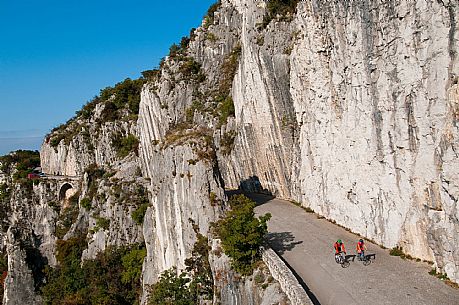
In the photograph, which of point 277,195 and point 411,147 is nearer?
point 411,147

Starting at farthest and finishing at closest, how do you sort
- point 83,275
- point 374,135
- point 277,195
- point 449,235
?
point 83,275 → point 277,195 → point 374,135 → point 449,235

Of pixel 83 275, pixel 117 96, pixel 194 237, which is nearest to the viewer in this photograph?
pixel 194 237

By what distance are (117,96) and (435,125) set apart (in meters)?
51.9

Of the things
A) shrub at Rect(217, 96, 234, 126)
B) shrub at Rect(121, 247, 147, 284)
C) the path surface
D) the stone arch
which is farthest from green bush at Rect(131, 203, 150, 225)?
the stone arch

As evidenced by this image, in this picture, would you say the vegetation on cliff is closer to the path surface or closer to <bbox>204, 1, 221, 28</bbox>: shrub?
<bbox>204, 1, 221, 28</bbox>: shrub

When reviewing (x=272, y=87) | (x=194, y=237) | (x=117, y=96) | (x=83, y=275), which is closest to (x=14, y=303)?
(x=83, y=275)

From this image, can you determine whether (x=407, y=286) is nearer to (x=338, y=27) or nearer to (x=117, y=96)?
(x=338, y=27)

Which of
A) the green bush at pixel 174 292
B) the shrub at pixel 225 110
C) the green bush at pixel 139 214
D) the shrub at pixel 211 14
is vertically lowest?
the green bush at pixel 174 292

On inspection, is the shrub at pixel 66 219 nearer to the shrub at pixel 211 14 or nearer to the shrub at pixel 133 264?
the shrub at pixel 133 264

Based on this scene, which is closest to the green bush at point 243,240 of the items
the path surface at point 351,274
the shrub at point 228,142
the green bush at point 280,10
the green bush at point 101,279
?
the path surface at point 351,274

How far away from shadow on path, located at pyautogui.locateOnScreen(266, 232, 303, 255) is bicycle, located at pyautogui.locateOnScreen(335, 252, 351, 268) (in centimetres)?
298

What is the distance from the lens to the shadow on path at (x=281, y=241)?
854 inches

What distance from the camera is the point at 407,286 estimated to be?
15.9 meters

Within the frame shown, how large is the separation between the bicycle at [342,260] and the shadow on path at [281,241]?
2.98 metres
